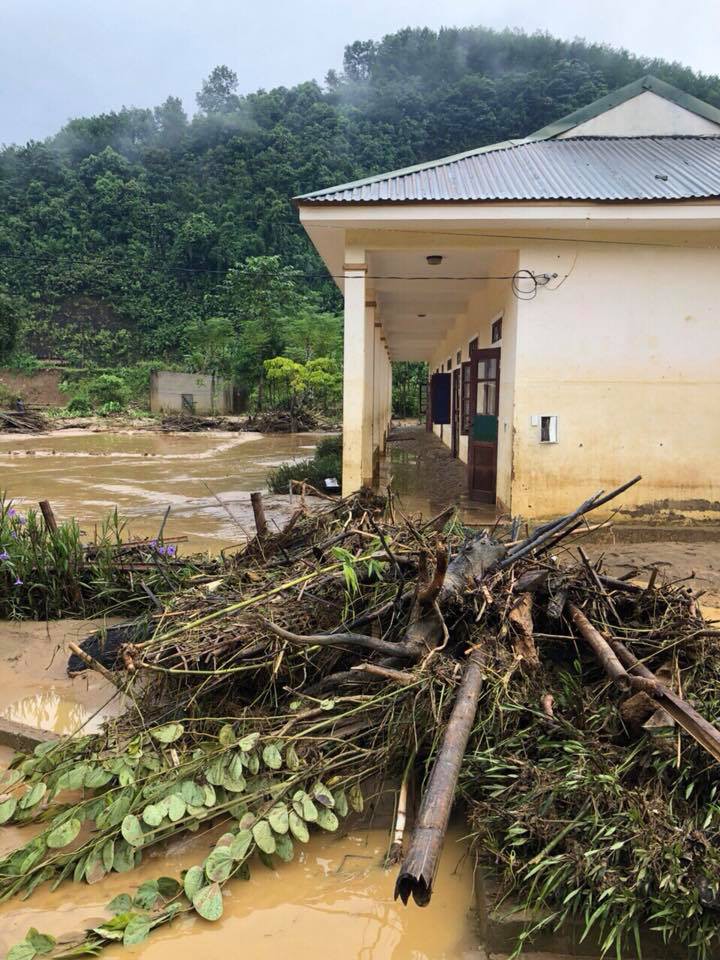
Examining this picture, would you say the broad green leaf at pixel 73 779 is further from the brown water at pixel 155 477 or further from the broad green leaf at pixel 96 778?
the brown water at pixel 155 477

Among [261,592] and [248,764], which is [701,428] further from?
[248,764]

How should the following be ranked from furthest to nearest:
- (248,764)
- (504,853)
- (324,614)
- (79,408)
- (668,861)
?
(79,408) → (324,614) → (248,764) → (504,853) → (668,861)

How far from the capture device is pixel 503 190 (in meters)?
7.94

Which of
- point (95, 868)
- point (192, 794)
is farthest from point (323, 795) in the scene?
point (95, 868)

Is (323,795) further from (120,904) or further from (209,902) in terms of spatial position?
(120,904)

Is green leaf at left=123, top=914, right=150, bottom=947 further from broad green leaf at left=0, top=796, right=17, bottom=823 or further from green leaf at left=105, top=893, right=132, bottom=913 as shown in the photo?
broad green leaf at left=0, top=796, right=17, bottom=823

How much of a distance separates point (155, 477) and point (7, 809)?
11.3 m

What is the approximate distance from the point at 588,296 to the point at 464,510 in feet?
10.2

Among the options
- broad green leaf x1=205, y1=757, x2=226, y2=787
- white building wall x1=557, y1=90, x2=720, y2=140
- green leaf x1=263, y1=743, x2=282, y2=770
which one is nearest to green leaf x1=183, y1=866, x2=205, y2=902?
broad green leaf x1=205, y1=757, x2=226, y2=787

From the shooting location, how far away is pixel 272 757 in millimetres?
2861

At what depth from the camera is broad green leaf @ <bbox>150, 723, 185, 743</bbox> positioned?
3.05 m

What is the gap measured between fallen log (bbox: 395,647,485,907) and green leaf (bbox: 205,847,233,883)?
738mm

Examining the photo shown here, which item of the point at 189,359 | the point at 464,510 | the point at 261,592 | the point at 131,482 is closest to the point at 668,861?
the point at 261,592

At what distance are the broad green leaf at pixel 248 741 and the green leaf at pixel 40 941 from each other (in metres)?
0.90
